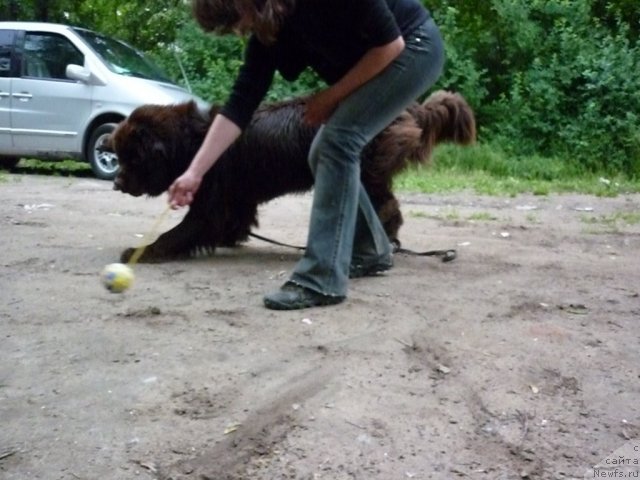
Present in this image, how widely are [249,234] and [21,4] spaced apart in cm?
1338

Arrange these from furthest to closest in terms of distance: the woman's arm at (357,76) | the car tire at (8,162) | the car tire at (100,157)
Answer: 1. the car tire at (8,162)
2. the car tire at (100,157)
3. the woman's arm at (357,76)

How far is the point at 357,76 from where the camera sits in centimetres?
408

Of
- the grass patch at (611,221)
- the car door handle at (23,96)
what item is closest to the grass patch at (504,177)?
the grass patch at (611,221)

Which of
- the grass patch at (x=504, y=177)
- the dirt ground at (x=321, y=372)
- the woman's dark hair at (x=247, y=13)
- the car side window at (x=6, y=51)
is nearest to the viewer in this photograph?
the dirt ground at (x=321, y=372)

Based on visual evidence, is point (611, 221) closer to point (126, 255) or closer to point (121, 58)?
point (126, 255)

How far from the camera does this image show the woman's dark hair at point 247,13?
371 cm

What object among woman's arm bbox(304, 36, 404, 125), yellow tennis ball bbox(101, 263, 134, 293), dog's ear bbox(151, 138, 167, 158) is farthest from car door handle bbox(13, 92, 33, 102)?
woman's arm bbox(304, 36, 404, 125)

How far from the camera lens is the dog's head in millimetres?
5867

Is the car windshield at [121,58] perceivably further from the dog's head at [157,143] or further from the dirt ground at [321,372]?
the dirt ground at [321,372]

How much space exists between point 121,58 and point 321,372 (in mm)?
9560

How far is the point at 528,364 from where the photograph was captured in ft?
11.3

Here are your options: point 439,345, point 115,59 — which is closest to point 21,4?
point 115,59

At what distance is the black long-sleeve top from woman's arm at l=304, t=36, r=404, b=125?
0.04 meters

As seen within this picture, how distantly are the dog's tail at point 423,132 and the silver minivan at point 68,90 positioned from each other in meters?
6.26
